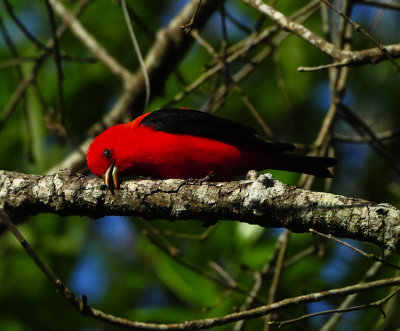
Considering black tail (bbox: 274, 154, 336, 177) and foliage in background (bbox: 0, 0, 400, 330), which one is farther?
foliage in background (bbox: 0, 0, 400, 330)

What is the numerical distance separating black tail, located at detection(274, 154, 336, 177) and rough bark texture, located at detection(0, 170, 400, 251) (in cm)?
109

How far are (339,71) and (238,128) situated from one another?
92 cm

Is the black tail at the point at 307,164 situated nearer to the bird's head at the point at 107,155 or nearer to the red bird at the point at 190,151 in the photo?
the red bird at the point at 190,151

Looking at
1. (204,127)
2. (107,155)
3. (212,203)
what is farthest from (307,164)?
(107,155)

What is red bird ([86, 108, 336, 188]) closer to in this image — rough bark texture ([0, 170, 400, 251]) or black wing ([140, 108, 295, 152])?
black wing ([140, 108, 295, 152])

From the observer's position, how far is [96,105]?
6.92 metres

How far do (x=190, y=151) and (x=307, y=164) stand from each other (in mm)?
787

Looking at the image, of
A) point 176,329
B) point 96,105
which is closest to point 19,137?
point 96,105

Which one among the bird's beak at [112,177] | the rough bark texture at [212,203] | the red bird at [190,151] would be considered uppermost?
the red bird at [190,151]

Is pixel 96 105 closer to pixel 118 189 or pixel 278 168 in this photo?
pixel 278 168

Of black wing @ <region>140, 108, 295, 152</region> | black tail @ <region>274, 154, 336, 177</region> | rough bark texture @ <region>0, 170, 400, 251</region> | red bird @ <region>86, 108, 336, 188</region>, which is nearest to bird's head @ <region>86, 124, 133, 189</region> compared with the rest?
red bird @ <region>86, 108, 336, 188</region>

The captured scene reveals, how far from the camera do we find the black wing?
4422 mm

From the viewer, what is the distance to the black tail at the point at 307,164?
421cm

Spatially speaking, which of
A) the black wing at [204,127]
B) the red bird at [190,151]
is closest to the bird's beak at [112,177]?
the red bird at [190,151]
